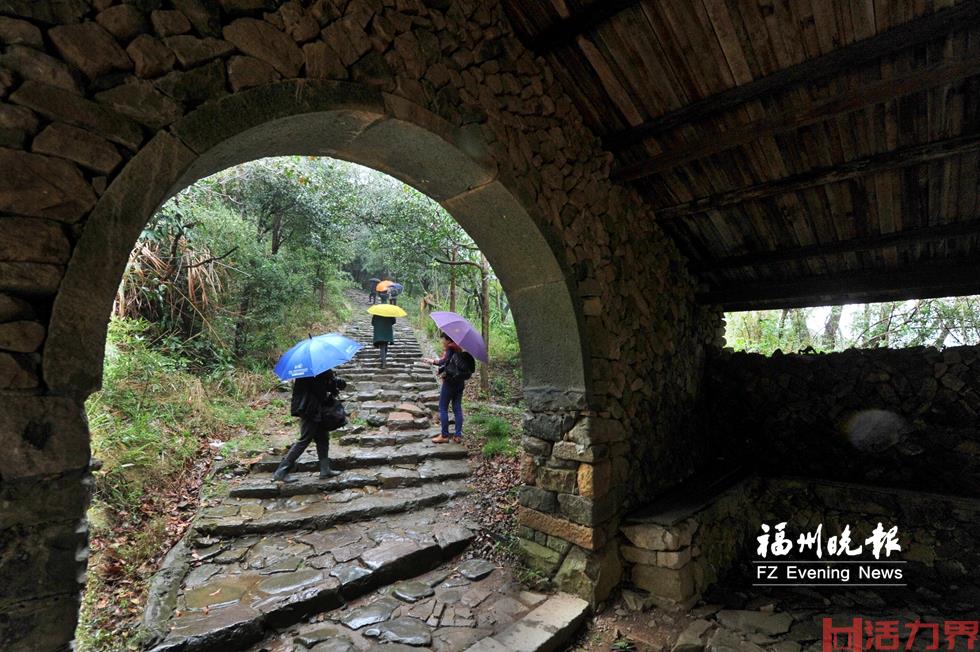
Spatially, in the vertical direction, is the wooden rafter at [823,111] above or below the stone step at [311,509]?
above

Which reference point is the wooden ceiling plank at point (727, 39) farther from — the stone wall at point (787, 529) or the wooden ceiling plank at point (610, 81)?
the stone wall at point (787, 529)

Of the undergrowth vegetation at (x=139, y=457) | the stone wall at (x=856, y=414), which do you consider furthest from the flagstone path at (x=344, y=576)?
the stone wall at (x=856, y=414)

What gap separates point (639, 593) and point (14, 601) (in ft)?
10.4

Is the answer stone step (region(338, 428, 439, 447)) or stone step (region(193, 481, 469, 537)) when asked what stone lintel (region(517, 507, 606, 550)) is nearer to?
stone step (region(193, 481, 469, 537))

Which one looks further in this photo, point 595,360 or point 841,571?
point 841,571

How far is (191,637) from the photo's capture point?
7.33 ft

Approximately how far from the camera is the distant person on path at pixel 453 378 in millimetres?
5195

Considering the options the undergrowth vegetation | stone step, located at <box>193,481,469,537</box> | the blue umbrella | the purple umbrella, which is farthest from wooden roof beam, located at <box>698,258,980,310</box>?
the undergrowth vegetation

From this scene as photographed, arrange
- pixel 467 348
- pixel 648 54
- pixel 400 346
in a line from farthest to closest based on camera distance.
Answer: pixel 400 346
pixel 467 348
pixel 648 54

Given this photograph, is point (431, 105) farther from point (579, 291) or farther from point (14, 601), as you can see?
point (14, 601)

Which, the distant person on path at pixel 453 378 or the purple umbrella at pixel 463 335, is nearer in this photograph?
the purple umbrella at pixel 463 335

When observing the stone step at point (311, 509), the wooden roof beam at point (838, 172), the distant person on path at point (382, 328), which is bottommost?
the stone step at point (311, 509)

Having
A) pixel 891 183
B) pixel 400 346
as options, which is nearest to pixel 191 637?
pixel 891 183

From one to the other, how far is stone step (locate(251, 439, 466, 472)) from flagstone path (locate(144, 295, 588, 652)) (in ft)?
0.06
